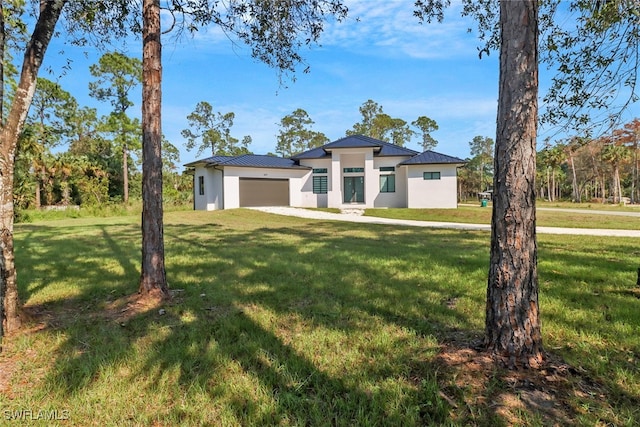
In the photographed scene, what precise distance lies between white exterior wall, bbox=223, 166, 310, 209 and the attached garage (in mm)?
285

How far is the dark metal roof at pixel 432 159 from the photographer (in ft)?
71.3

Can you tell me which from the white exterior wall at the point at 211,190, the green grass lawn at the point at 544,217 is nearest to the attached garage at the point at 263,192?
the white exterior wall at the point at 211,190

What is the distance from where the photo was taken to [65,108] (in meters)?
29.5

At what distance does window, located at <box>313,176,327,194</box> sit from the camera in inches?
963

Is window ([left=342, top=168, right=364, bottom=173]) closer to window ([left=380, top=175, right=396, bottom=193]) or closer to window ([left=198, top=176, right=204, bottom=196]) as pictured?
window ([left=380, top=175, right=396, bottom=193])

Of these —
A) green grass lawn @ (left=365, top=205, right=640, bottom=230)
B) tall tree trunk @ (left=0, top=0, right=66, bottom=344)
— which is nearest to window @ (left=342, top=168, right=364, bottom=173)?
green grass lawn @ (left=365, top=205, right=640, bottom=230)

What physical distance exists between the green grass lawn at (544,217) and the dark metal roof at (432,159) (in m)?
3.50

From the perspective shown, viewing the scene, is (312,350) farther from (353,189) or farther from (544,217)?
(353,189)

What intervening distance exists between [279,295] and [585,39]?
5.76 m

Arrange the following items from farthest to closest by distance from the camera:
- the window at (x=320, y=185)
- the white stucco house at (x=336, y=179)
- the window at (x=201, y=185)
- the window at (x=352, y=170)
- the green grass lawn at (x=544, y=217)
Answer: the window at (x=352, y=170) < the window at (x=320, y=185) < the window at (x=201, y=185) < the white stucco house at (x=336, y=179) < the green grass lawn at (x=544, y=217)

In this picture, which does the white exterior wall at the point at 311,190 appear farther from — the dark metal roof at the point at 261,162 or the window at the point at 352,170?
the window at the point at 352,170

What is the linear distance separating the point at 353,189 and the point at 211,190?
9.96 meters

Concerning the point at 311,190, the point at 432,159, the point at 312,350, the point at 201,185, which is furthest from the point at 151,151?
the point at 201,185

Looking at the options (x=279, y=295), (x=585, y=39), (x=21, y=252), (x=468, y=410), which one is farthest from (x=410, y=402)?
(x=21, y=252)
